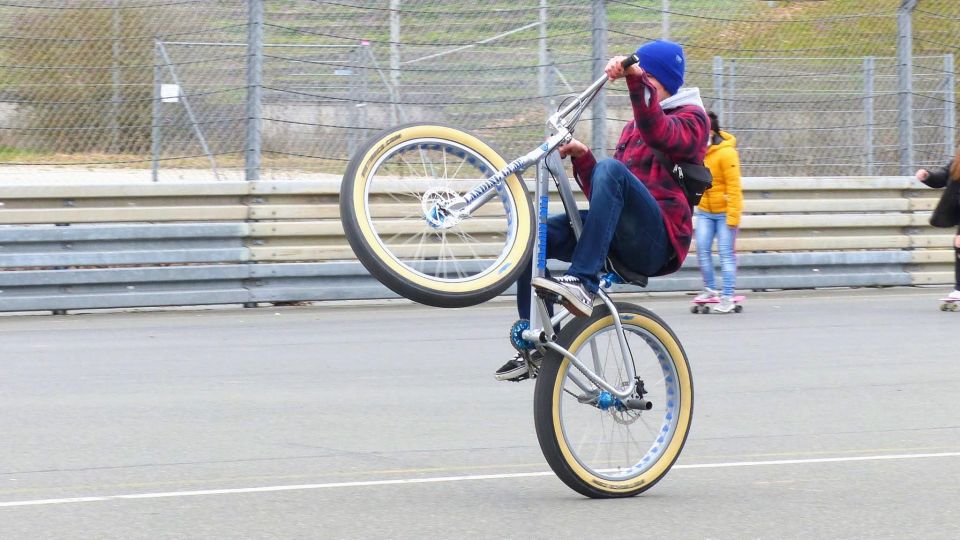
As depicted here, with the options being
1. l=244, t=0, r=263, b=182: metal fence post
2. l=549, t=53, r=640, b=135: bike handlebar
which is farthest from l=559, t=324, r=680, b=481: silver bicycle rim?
l=244, t=0, r=263, b=182: metal fence post

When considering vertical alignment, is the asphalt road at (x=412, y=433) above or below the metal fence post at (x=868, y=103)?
below

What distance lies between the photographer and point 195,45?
40.1ft

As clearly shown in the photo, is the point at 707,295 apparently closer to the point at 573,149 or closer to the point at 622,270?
the point at 622,270

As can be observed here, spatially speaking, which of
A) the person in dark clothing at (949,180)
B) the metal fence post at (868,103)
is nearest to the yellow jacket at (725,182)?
the person in dark clothing at (949,180)

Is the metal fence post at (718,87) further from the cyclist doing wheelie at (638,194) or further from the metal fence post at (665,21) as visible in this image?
the cyclist doing wheelie at (638,194)

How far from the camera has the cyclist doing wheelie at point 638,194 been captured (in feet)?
18.2

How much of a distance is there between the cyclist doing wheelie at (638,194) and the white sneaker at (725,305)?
658 centimetres

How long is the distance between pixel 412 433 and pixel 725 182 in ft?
19.9

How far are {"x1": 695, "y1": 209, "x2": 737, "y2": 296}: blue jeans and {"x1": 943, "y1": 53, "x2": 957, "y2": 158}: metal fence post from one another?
3.49 metres

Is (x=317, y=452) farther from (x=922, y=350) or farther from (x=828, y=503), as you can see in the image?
(x=922, y=350)

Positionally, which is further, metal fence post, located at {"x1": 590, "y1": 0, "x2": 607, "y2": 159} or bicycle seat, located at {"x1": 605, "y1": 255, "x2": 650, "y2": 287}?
Answer: metal fence post, located at {"x1": 590, "y1": 0, "x2": 607, "y2": 159}

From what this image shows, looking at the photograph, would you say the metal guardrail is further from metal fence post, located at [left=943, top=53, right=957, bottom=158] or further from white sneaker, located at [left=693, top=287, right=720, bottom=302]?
metal fence post, located at [left=943, top=53, right=957, bottom=158]

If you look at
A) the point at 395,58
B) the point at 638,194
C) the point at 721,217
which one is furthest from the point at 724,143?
the point at 638,194

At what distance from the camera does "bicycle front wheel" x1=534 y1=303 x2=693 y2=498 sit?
5.62m
